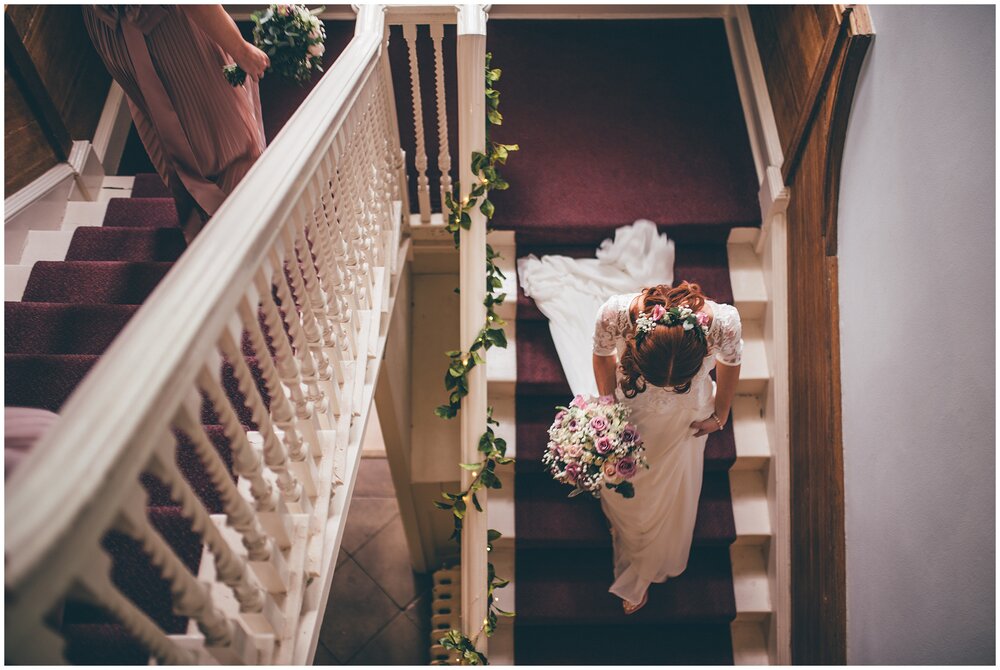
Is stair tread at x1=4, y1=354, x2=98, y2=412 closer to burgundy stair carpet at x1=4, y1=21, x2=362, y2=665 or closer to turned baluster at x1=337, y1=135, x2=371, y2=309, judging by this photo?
burgundy stair carpet at x1=4, y1=21, x2=362, y2=665

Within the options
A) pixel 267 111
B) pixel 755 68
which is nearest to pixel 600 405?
pixel 755 68

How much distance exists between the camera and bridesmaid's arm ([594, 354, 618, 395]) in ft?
8.39

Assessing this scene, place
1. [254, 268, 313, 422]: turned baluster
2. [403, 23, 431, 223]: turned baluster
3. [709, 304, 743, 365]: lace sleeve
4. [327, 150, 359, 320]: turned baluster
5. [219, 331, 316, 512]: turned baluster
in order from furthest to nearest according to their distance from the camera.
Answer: [403, 23, 431, 223]: turned baluster, [709, 304, 743, 365]: lace sleeve, [327, 150, 359, 320]: turned baluster, [254, 268, 313, 422]: turned baluster, [219, 331, 316, 512]: turned baluster

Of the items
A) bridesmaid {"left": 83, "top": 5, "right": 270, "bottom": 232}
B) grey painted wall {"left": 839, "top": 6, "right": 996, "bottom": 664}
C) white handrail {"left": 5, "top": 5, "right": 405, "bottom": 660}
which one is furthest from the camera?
bridesmaid {"left": 83, "top": 5, "right": 270, "bottom": 232}

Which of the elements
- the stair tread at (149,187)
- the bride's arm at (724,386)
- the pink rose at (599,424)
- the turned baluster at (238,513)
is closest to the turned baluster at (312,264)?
the turned baluster at (238,513)

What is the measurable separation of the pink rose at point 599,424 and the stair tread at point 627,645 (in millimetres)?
1360

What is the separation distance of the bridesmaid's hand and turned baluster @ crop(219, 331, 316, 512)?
1.18 meters

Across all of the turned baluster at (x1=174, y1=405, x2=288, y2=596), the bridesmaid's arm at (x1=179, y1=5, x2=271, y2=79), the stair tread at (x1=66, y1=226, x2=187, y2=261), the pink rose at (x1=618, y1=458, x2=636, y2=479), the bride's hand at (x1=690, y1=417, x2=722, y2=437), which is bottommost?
the turned baluster at (x1=174, y1=405, x2=288, y2=596)

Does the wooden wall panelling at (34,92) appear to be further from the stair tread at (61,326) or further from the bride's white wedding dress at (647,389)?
the bride's white wedding dress at (647,389)

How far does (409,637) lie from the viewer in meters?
4.70

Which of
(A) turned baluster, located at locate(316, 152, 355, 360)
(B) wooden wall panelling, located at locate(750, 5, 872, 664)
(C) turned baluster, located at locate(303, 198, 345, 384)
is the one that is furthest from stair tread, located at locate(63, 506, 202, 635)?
(B) wooden wall panelling, located at locate(750, 5, 872, 664)

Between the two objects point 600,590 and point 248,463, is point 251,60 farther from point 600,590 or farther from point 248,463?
point 600,590

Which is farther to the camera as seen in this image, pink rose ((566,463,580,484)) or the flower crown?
pink rose ((566,463,580,484))

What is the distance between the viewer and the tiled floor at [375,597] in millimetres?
4633
